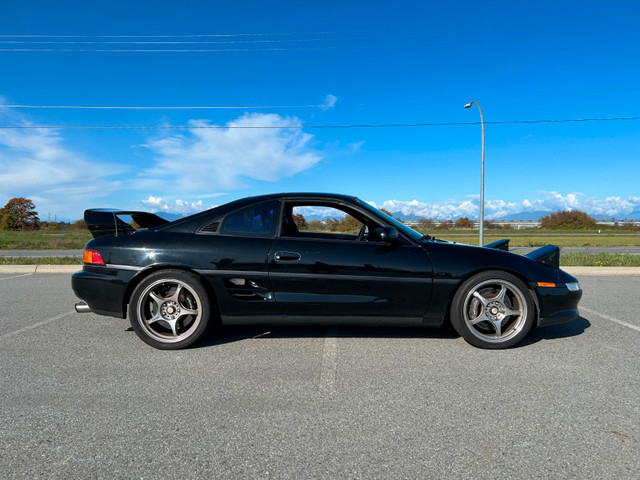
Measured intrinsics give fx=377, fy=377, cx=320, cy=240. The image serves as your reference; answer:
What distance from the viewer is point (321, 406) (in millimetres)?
2303

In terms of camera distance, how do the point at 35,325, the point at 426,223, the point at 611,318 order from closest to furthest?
the point at 35,325, the point at 611,318, the point at 426,223

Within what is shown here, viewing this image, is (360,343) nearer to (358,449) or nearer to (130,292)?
(358,449)

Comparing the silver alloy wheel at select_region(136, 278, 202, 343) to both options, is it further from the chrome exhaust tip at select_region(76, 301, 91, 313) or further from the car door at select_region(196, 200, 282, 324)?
the chrome exhaust tip at select_region(76, 301, 91, 313)

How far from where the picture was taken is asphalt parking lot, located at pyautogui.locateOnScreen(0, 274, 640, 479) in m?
1.74

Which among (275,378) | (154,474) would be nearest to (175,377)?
(275,378)

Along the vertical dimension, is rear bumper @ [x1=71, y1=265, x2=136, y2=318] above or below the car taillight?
below

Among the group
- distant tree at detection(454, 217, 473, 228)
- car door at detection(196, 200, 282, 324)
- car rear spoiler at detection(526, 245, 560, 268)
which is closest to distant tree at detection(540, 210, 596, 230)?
distant tree at detection(454, 217, 473, 228)

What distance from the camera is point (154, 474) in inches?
65.4

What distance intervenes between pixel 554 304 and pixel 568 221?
5467 centimetres

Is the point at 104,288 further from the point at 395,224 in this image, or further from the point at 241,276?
the point at 395,224

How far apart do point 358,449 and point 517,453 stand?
2.51 ft

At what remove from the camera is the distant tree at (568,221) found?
47.7 m

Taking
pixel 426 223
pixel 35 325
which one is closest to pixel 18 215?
pixel 426 223

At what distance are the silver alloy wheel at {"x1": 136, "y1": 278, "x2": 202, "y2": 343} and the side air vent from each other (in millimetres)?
511
